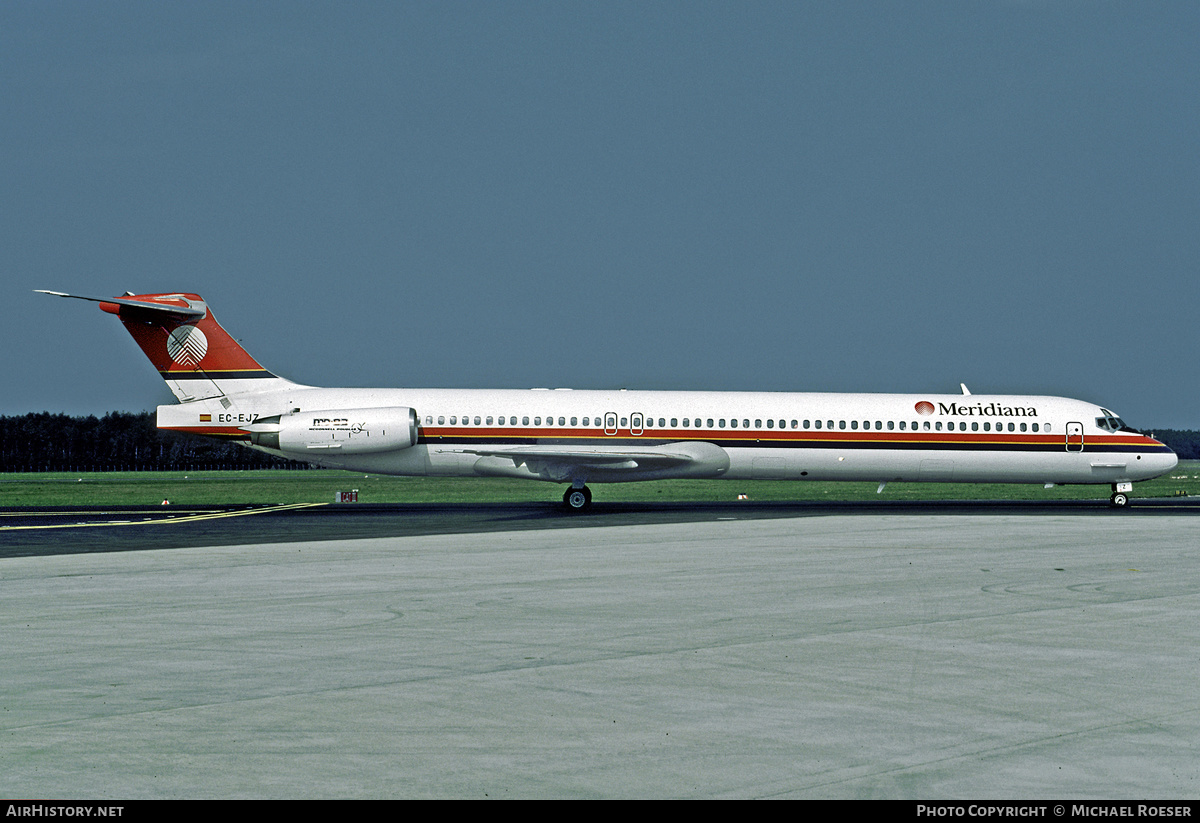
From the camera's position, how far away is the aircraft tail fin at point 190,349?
3394 centimetres

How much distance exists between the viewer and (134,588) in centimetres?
1484

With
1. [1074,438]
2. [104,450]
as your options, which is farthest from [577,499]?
[104,450]

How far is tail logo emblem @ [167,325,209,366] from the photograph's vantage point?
112 feet

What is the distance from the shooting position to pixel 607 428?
33.5 m

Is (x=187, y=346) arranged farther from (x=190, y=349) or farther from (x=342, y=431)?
(x=342, y=431)

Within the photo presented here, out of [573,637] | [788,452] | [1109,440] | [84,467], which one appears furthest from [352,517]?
[84,467]

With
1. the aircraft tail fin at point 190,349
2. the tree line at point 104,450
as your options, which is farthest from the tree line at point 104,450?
the aircraft tail fin at point 190,349

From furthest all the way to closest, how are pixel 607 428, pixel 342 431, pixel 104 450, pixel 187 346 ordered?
pixel 104 450 → pixel 187 346 → pixel 607 428 → pixel 342 431

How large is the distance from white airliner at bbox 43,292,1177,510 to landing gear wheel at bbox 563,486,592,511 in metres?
0.04

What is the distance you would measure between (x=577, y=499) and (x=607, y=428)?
2.30m

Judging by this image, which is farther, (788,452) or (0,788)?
(788,452)
